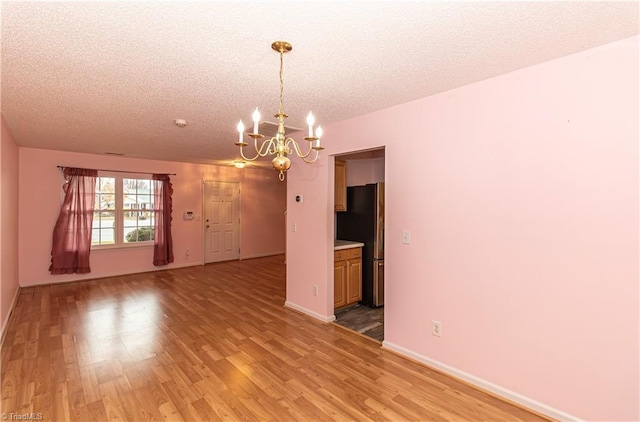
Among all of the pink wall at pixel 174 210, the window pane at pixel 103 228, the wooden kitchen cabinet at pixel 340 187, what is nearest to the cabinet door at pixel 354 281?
the wooden kitchen cabinet at pixel 340 187

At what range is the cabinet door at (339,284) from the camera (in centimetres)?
382

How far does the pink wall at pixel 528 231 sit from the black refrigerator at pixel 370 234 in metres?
1.14

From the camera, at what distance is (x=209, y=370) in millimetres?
2512

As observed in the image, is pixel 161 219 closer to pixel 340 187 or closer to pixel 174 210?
pixel 174 210

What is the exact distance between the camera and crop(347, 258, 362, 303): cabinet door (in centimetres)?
404

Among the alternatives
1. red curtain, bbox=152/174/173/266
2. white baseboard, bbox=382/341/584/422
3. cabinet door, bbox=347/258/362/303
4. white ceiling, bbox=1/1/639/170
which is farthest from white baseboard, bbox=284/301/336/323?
red curtain, bbox=152/174/173/266

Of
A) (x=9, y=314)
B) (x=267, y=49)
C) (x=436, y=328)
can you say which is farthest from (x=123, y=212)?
(x=436, y=328)

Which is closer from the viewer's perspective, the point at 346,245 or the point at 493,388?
the point at 493,388

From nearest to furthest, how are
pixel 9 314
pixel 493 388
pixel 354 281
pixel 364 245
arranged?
pixel 493 388
pixel 9 314
pixel 354 281
pixel 364 245

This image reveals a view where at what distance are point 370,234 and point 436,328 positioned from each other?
178cm

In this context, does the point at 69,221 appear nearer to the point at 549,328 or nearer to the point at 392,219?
the point at 392,219

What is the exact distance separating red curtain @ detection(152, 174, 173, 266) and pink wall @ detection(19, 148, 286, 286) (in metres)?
0.20

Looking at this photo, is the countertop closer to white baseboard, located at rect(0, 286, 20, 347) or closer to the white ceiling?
the white ceiling

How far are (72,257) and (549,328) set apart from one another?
6.96 m
